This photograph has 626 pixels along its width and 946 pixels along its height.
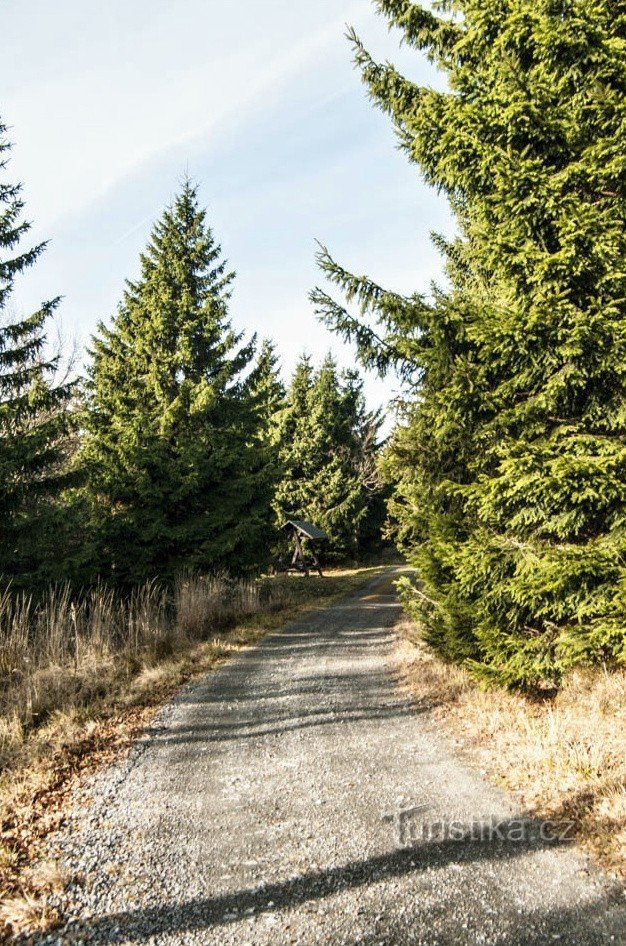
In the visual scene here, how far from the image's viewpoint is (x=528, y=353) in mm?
5957

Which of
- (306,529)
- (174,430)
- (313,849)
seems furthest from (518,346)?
(306,529)

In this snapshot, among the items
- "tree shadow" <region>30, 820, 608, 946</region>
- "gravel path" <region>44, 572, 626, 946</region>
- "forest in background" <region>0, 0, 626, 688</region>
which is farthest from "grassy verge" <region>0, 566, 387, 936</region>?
"forest in background" <region>0, 0, 626, 688</region>

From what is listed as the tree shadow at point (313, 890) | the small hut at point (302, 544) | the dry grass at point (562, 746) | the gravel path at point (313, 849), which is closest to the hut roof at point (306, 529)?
the small hut at point (302, 544)

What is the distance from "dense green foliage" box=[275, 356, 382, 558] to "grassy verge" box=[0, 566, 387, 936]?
67.1 ft

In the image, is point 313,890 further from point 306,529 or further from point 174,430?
point 306,529

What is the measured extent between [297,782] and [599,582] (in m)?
3.79

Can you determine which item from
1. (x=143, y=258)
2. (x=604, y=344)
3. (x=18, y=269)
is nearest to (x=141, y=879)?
(x=604, y=344)

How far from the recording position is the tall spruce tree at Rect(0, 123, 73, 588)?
1074cm

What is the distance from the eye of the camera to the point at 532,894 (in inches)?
122

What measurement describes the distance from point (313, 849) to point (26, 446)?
948 cm

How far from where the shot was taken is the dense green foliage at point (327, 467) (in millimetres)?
33281

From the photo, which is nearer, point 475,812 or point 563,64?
point 475,812

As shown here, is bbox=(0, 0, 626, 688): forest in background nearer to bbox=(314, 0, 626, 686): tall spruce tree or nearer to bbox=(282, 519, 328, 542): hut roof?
bbox=(314, 0, 626, 686): tall spruce tree

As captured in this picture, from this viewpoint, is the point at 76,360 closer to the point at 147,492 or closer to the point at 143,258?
the point at 143,258
